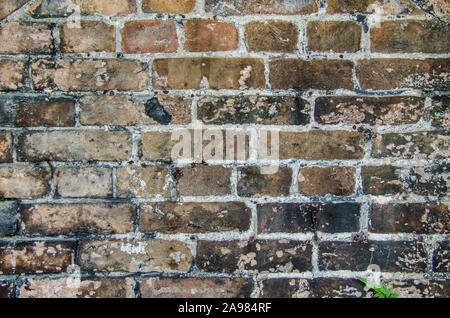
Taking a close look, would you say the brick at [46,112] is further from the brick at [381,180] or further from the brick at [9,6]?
the brick at [381,180]

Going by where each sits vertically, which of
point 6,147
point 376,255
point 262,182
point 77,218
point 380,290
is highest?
point 6,147

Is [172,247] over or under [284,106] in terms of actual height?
under

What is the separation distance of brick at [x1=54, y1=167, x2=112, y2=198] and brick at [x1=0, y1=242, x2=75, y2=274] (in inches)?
6.1

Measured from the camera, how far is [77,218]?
2.77ft

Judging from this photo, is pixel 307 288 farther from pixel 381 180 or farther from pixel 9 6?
pixel 9 6

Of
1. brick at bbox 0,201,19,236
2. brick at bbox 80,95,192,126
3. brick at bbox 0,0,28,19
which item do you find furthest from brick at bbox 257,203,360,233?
brick at bbox 0,0,28,19

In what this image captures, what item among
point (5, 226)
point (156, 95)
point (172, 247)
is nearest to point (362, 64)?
point (156, 95)

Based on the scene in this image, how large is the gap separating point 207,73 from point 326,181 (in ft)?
1.54

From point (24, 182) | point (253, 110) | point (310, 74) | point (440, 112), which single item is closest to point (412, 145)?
point (440, 112)

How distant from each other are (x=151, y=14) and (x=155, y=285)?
0.79 m

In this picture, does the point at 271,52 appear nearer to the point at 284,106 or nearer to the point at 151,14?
the point at 284,106

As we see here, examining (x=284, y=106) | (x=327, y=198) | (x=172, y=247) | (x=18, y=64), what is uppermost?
(x=18, y=64)

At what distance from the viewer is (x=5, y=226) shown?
2.77 feet

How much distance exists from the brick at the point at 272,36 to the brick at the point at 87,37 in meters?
0.39
